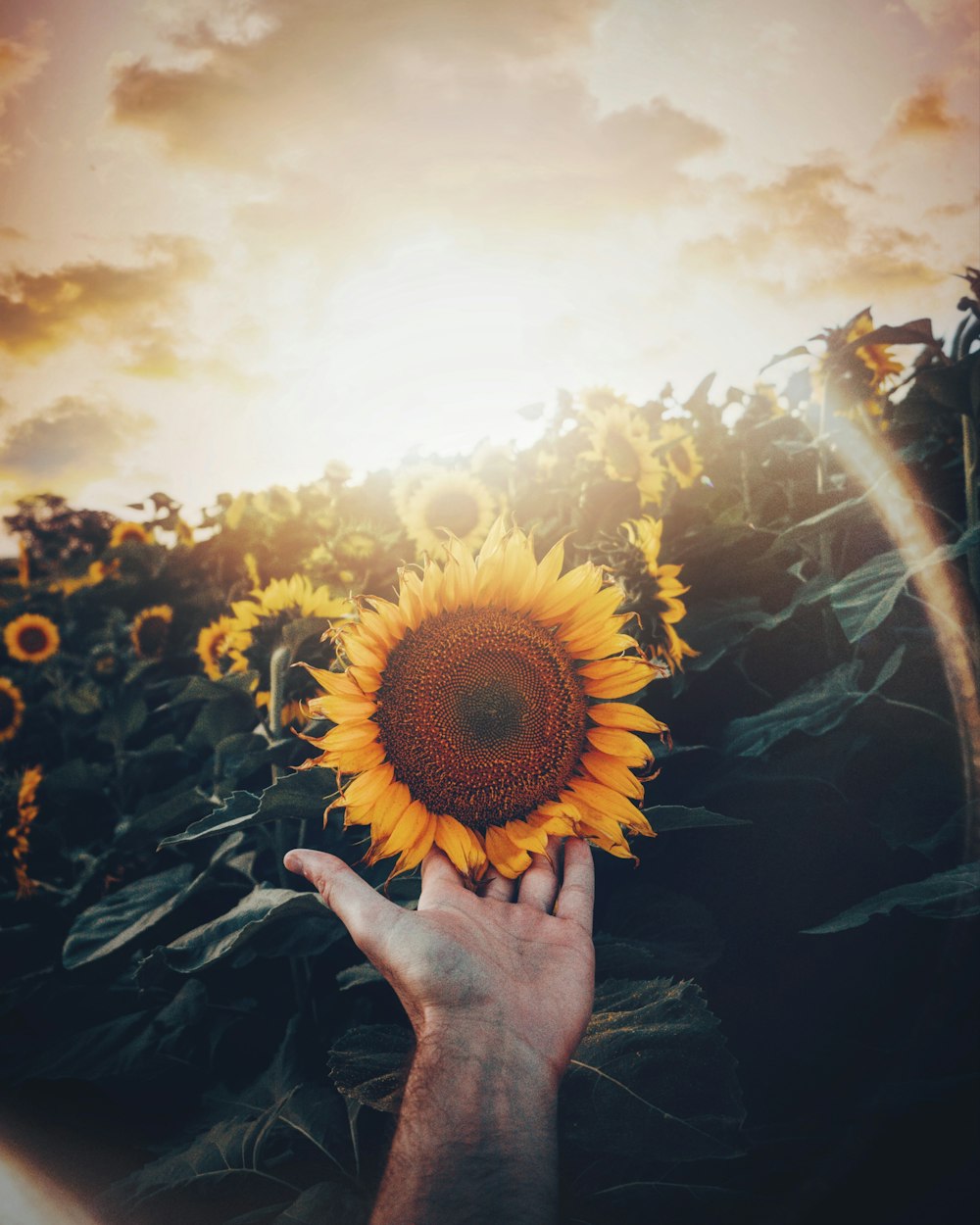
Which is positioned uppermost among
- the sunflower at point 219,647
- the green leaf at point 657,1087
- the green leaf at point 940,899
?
the sunflower at point 219,647

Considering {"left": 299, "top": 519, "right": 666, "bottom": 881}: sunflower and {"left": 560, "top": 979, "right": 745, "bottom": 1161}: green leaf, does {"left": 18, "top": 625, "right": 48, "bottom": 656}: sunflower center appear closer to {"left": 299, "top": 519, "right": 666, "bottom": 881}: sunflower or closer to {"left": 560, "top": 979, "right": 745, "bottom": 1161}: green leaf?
{"left": 299, "top": 519, "right": 666, "bottom": 881}: sunflower

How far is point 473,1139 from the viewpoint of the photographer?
97cm

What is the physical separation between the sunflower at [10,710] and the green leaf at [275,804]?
158 inches

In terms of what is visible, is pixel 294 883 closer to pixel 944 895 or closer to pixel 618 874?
pixel 618 874

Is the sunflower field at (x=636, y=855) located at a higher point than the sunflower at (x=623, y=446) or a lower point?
lower

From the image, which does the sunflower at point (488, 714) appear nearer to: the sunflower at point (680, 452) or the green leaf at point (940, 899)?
the green leaf at point (940, 899)

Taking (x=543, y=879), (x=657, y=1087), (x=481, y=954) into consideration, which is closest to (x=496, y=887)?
(x=543, y=879)

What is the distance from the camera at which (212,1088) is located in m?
1.76

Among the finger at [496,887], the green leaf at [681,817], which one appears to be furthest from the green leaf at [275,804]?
the green leaf at [681,817]

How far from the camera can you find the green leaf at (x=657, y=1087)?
1.09 meters

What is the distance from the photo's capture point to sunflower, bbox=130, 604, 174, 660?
406cm

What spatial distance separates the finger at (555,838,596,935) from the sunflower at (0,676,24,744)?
443 cm

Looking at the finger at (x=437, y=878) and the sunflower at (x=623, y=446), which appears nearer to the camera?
the finger at (x=437, y=878)

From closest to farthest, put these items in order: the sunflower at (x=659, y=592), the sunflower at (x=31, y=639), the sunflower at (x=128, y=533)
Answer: the sunflower at (x=659, y=592), the sunflower at (x=31, y=639), the sunflower at (x=128, y=533)
